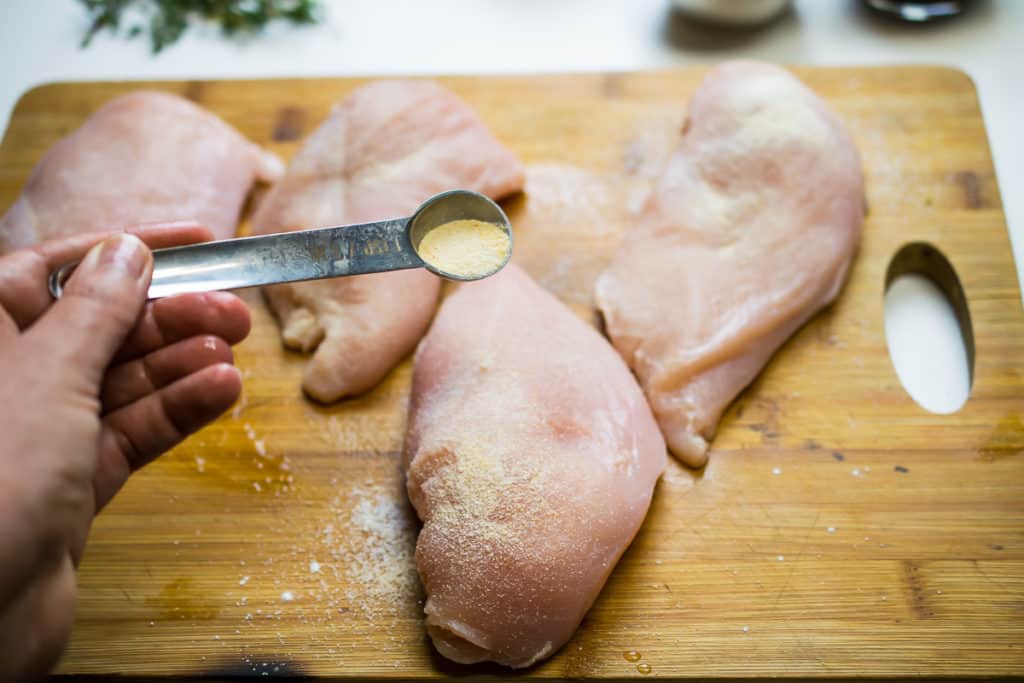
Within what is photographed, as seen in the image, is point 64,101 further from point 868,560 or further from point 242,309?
point 868,560

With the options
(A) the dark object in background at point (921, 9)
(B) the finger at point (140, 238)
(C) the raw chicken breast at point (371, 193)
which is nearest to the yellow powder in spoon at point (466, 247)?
(C) the raw chicken breast at point (371, 193)

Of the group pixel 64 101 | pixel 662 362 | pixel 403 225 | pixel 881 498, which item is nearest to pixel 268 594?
pixel 403 225

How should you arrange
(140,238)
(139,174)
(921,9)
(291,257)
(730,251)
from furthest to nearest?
1. (921,9)
2. (139,174)
3. (730,251)
4. (140,238)
5. (291,257)

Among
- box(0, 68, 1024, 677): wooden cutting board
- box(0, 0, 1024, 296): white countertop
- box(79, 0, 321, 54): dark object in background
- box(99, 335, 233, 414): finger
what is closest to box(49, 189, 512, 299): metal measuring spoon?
box(99, 335, 233, 414): finger

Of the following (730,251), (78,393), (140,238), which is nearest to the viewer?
(78,393)

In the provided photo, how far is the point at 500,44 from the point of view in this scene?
2.40 m

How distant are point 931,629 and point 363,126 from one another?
1.47 meters

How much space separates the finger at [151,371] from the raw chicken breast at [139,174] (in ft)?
1.64

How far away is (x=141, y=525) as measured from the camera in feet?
5.15

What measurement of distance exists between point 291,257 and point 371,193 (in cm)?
48

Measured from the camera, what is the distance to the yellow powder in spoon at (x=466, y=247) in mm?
1401

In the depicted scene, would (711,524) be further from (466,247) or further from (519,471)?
(466,247)

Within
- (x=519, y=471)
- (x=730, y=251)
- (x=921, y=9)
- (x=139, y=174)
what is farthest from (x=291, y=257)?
(x=921, y=9)

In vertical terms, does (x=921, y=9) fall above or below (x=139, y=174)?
above
